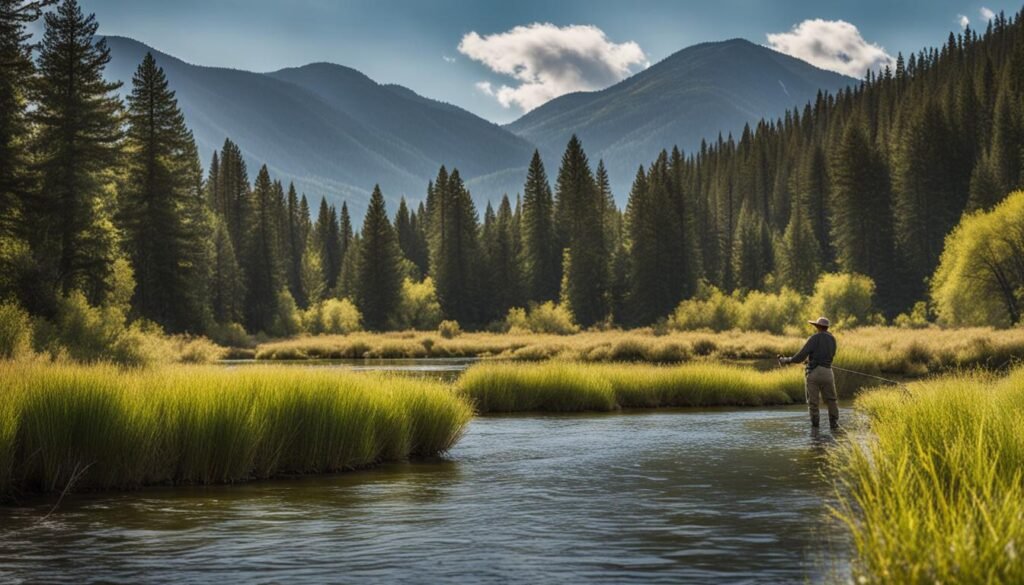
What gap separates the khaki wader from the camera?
840 inches

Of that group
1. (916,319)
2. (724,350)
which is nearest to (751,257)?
(916,319)

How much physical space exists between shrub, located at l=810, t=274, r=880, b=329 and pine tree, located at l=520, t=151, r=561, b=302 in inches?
1219

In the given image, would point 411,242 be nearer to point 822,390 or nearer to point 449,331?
point 449,331

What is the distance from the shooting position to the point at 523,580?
28.7ft

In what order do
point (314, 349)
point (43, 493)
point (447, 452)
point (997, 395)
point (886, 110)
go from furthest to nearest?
point (886, 110)
point (314, 349)
point (447, 452)
point (997, 395)
point (43, 493)

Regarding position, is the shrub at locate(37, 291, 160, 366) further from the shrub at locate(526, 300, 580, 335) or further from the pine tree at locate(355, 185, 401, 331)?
the pine tree at locate(355, 185, 401, 331)

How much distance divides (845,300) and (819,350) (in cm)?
6610

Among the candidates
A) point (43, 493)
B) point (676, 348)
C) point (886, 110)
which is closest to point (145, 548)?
point (43, 493)

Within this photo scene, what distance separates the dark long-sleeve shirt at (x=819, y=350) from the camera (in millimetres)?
20984

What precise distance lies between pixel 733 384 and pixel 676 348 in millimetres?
18565

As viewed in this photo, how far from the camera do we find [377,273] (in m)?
101

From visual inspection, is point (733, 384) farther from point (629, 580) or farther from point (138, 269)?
point (138, 269)

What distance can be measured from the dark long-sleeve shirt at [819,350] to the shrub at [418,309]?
80.2m

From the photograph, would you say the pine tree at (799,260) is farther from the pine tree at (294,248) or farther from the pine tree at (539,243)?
the pine tree at (294,248)
